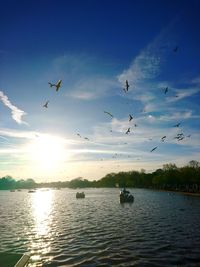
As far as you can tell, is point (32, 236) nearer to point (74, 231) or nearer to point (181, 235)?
point (74, 231)

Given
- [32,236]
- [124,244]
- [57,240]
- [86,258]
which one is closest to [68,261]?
[86,258]

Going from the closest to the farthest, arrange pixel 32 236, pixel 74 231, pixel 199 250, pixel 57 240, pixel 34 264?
1. pixel 34 264
2. pixel 199 250
3. pixel 57 240
4. pixel 32 236
5. pixel 74 231

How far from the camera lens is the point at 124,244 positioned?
3831 cm

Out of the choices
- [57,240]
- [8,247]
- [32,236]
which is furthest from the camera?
[32,236]

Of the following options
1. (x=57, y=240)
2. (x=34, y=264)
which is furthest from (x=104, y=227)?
(x=34, y=264)

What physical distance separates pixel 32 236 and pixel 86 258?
18.2 m

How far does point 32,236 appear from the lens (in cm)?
4741

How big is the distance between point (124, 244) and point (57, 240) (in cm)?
1011

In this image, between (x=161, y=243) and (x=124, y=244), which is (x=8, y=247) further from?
(x=161, y=243)

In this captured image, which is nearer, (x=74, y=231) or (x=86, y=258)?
(x=86, y=258)

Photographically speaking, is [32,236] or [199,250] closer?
[199,250]

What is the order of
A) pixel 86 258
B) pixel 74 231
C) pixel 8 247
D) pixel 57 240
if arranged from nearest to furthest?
1. pixel 86 258
2. pixel 8 247
3. pixel 57 240
4. pixel 74 231

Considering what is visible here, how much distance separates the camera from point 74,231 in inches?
1987

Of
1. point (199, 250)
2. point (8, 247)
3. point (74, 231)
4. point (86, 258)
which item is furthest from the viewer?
point (74, 231)
